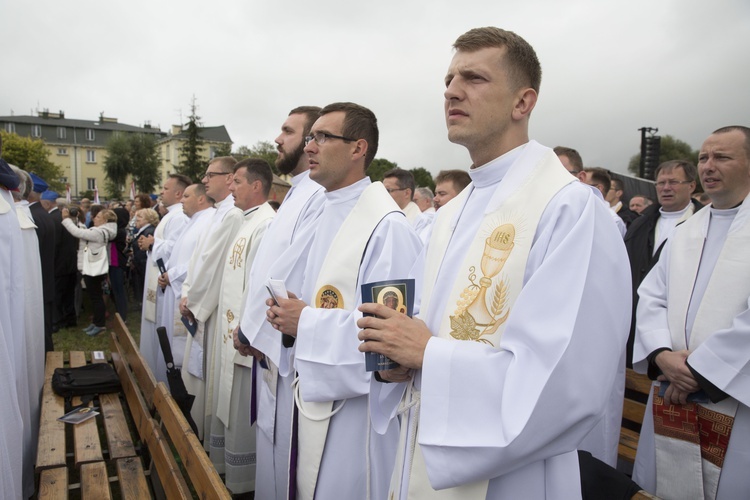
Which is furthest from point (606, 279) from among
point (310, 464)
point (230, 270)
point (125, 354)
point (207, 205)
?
point (207, 205)

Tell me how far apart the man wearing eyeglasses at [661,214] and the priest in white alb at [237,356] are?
12.5 feet

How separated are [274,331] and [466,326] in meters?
1.85

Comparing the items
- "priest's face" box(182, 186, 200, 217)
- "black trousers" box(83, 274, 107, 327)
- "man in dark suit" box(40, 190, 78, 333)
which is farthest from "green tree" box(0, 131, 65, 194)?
"priest's face" box(182, 186, 200, 217)

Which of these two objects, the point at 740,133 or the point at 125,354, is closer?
the point at 740,133

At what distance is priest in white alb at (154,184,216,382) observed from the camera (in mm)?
5836

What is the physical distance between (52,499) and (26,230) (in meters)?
2.72

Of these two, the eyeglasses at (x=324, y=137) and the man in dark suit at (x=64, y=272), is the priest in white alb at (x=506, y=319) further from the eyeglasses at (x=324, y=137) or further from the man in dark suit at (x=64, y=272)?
the man in dark suit at (x=64, y=272)

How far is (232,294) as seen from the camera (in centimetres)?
468

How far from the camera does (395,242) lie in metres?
2.77

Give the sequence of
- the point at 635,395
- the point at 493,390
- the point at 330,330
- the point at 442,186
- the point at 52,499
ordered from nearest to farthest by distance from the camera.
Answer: the point at 493,390, the point at 330,330, the point at 52,499, the point at 635,395, the point at 442,186

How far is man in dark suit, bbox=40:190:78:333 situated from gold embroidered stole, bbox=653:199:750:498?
9840mm

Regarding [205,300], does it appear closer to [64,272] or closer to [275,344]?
[275,344]

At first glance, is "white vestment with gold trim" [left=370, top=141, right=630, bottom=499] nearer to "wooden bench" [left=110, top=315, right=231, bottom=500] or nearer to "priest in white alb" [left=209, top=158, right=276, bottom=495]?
"wooden bench" [left=110, top=315, right=231, bottom=500]

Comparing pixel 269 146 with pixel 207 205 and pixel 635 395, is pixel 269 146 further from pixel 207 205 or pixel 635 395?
pixel 635 395
